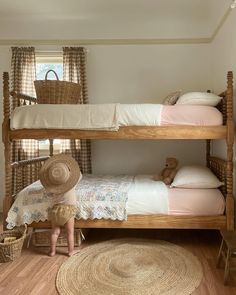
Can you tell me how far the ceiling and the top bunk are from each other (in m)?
1.48

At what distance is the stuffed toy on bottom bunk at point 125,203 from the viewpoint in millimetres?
2504

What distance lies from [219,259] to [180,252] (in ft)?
1.15

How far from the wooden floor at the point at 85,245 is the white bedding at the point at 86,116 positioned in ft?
3.83

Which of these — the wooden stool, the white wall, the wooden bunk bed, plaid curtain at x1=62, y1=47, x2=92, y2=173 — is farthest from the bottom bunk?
the white wall

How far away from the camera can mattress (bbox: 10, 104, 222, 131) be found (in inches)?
98.7

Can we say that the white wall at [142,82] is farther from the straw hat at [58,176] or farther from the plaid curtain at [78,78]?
the straw hat at [58,176]

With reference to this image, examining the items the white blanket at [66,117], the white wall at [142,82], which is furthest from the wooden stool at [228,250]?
the white wall at [142,82]

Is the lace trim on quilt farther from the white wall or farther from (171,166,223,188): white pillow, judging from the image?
the white wall

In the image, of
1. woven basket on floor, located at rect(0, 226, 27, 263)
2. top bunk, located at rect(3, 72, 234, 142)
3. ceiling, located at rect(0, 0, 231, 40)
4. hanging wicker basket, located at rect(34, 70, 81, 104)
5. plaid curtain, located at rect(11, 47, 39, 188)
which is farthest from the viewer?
plaid curtain, located at rect(11, 47, 39, 188)

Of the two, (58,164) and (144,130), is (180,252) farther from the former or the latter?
(58,164)

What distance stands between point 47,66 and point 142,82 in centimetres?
134

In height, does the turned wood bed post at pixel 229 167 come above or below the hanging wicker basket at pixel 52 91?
below

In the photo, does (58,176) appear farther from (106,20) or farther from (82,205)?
(106,20)

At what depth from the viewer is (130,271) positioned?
2.16 m
